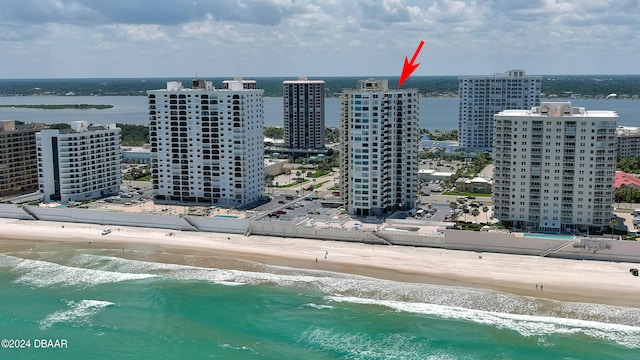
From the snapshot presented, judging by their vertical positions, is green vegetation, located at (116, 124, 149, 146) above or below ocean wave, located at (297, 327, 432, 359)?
above

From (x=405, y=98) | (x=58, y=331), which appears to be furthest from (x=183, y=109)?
(x=58, y=331)

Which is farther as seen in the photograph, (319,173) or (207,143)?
(319,173)

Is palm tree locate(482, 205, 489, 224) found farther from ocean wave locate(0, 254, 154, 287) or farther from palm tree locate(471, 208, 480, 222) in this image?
ocean wave locate(0, 254, 154, 287)

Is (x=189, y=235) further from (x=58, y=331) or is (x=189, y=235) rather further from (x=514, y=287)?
(x=514, y=287)

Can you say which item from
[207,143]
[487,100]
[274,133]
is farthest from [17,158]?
[487,100]

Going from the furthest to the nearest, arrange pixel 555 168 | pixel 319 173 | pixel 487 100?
pixel 487 100 < pixel 319 173 < pixel 555 168

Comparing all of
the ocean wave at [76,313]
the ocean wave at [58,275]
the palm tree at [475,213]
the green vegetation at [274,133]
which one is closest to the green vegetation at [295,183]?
the palm tree at [475,213]

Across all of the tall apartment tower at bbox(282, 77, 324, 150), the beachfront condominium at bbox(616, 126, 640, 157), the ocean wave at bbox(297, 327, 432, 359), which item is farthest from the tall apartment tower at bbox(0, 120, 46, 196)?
the beachfront condominium at bbox(616, 126, 640, 157)

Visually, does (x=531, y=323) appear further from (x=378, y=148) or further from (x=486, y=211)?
A: (x=378, y=148)
